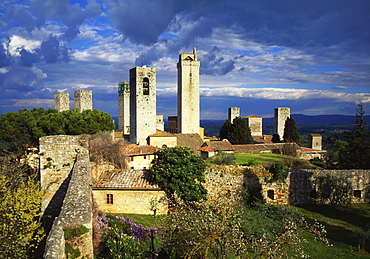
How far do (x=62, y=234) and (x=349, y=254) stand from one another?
9.93m

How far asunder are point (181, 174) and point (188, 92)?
1299 inches

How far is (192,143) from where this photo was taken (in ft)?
120

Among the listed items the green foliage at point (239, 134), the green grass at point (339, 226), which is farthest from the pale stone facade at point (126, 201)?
the green foliage at point (239, 134)

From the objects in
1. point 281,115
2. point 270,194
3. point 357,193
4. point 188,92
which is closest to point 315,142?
point 281,115

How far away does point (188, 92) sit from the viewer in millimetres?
46000

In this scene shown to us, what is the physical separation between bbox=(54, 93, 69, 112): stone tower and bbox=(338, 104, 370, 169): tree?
3295 cm

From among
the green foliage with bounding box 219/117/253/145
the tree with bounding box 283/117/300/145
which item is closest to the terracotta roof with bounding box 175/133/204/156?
the green foliage with bounding box 219/117/253/145

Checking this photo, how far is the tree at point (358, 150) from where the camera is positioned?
893 inches

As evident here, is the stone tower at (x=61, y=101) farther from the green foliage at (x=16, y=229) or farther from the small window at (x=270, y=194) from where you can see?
the green foliage at (x=16, y=229)

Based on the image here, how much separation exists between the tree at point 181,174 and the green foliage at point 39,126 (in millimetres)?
10287

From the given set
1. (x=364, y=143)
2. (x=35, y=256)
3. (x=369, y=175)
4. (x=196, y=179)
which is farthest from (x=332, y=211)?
(x=35, y=256)

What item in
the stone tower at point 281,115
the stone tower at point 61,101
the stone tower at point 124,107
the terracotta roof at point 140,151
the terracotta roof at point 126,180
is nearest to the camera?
the terracotta roof at point 126,180

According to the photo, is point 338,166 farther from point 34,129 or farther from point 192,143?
point 34,129

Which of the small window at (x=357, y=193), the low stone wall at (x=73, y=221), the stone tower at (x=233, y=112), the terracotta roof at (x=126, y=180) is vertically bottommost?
the small window at (x=357, y=193)
